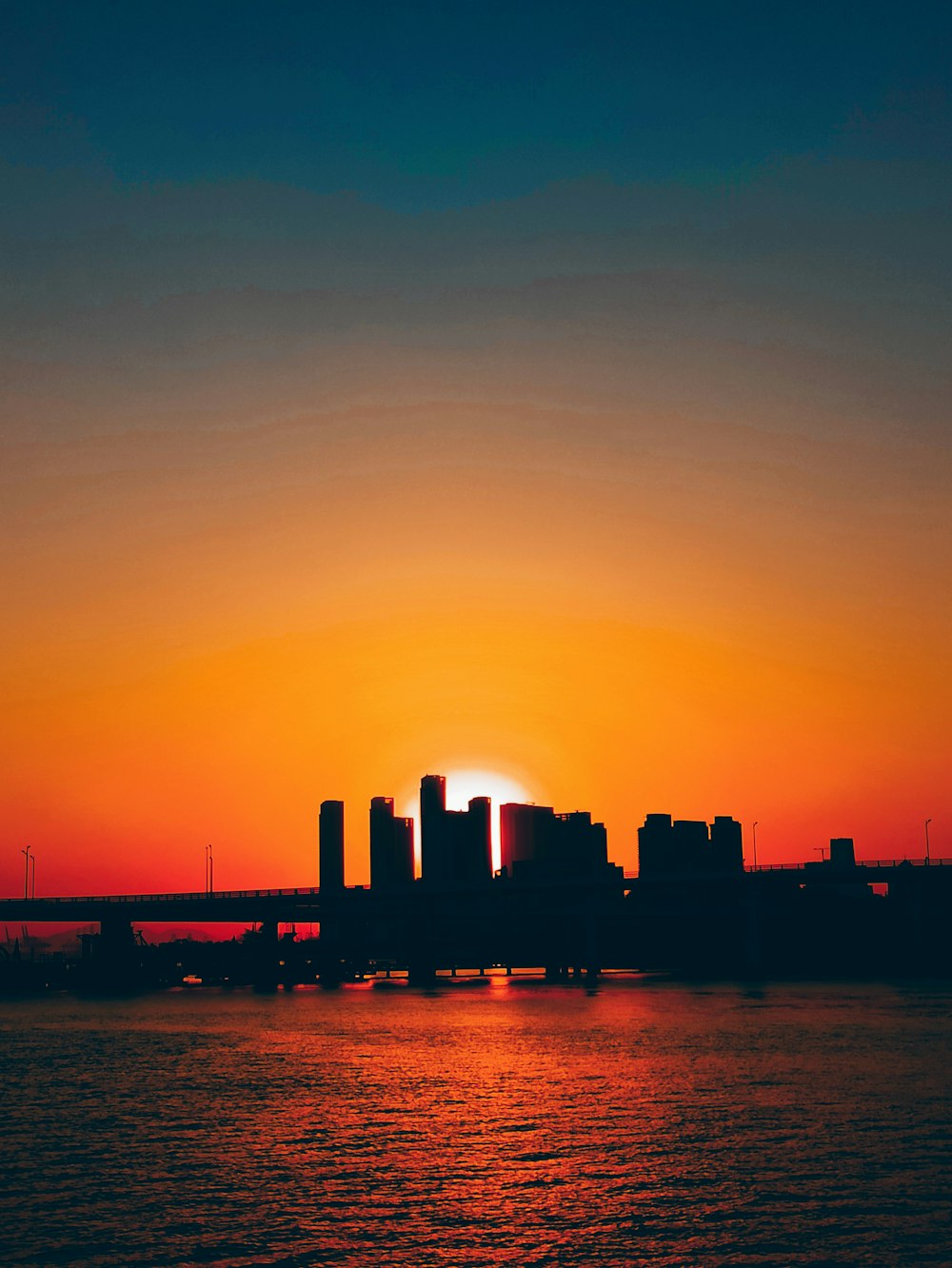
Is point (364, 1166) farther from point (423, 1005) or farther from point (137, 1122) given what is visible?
point (423, 1005)

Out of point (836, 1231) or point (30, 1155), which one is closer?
point (836, 1231)

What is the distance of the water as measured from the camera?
132ft

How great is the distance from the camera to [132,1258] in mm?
38656

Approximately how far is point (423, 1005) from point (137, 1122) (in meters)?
124

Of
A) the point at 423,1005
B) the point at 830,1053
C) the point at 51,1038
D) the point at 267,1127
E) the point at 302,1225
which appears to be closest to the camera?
the point at 302,1225

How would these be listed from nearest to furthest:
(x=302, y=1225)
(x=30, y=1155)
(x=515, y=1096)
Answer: (x=302, y=1225), (x=30, y=1155), (x=515, y=1096)

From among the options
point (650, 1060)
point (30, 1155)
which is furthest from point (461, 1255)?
point (650, 1060)

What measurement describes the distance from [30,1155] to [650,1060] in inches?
1950

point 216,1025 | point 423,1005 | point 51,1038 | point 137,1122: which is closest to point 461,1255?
point 137,1122

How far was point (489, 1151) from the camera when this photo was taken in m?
56.2

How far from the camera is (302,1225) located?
42.7 meters

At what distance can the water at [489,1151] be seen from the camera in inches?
1580

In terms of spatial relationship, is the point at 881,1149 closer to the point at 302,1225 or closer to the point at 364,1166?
the point at 364,1166

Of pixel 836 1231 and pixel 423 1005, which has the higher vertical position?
pixel 836 1231
